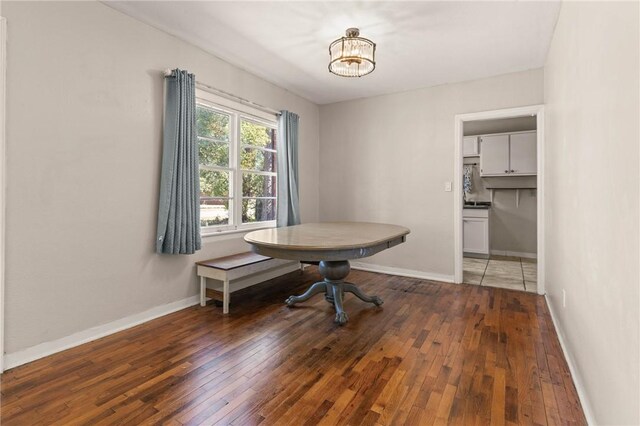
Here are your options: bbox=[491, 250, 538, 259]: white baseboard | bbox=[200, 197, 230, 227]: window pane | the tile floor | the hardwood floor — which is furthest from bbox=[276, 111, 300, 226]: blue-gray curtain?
bbox=[491, 250, 538, 259]: white baseboard

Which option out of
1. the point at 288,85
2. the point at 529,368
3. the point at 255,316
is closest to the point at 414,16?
the point at 288,85

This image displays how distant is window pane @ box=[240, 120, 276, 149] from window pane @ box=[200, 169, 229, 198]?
21.2 inches

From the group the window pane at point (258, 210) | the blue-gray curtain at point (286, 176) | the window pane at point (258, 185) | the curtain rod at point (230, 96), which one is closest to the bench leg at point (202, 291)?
the window pane at point (258, 210)

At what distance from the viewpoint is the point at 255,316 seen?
2.81 metres

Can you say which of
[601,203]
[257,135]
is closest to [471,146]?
[257,135]

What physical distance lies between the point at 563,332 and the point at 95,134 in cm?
360

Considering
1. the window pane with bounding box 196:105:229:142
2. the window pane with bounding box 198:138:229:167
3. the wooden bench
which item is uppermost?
the window pane with bounding box 196:105:229:142

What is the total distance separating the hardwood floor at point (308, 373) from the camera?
154 centimetres

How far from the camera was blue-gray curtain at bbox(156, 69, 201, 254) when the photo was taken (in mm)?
2709

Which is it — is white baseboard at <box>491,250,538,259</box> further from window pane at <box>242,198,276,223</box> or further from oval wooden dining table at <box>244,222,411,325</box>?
window pane at <box>242,198,276,223</box>

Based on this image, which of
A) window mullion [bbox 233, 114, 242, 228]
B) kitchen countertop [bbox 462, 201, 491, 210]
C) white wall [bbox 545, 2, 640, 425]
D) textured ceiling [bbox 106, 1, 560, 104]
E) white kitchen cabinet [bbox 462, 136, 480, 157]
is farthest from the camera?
white kitchen cabinet [bbox 462, 136, 480, 157]

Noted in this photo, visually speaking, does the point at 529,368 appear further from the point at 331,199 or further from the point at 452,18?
the point at 331,199

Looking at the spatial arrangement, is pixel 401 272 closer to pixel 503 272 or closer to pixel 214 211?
pixel 503 272

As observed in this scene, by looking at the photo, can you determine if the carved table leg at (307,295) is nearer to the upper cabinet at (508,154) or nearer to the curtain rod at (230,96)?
the curtain rod at (230,96)
